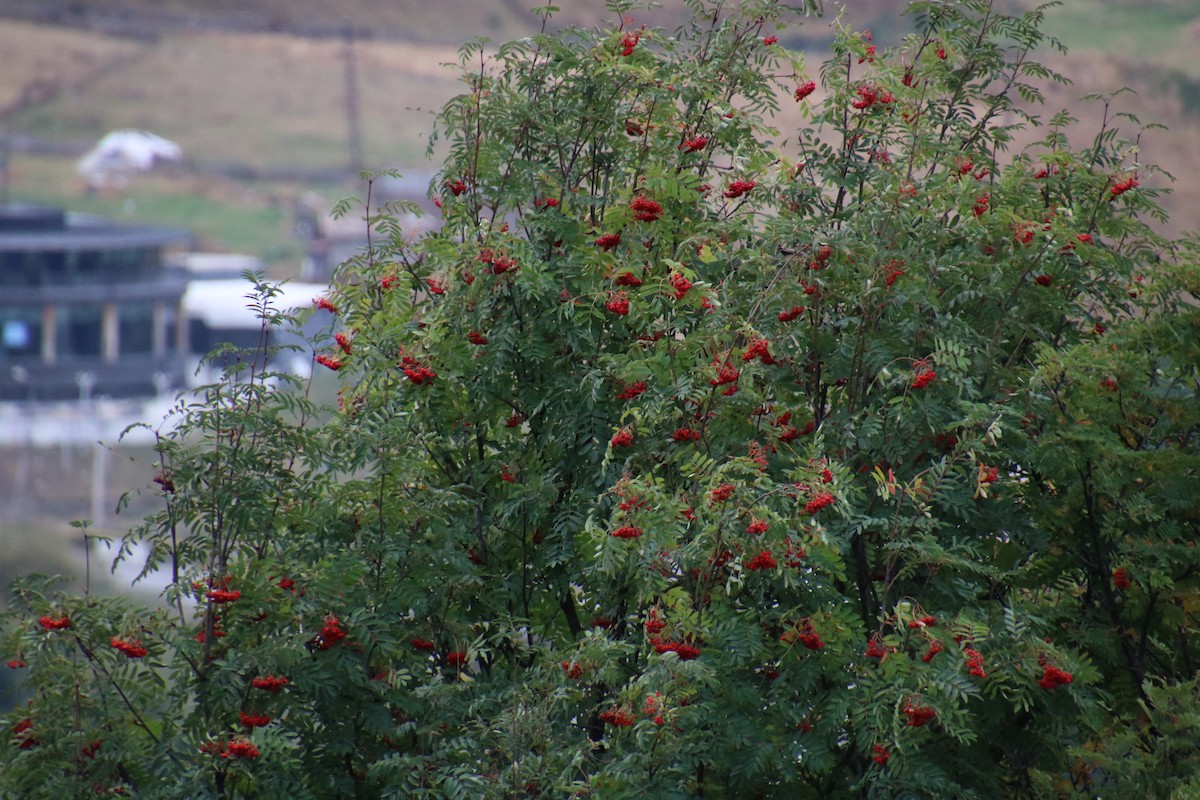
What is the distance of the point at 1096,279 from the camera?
634 cm

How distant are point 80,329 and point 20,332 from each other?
4000mm

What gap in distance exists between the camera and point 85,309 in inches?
2746

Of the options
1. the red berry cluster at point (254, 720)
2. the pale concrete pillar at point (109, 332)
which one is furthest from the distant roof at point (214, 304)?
the red berry cluster at point (254, 720)

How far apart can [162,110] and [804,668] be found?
331ft

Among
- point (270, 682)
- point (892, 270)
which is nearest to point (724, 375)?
point (892, 270)

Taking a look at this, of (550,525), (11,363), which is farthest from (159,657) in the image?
(11,363)

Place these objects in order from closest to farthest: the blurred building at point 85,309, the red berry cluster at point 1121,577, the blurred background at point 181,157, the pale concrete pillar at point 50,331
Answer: the red berry cluster at point 1121,577 < the blurred background at point 181,157 < the blurred building at point 85,309 < the pale concrete pillar at point 50,331

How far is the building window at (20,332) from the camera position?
7019 cm

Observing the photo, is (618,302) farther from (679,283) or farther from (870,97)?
(870,97)

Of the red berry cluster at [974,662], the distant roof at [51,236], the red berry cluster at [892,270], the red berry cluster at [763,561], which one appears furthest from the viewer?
the distant roof at [51,236]

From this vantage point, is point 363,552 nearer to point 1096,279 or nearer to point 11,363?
point 1096,279

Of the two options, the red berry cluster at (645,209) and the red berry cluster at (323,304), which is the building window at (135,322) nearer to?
the red berry cluster at (323,304)

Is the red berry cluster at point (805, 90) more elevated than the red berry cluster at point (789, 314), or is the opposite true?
the red berry cluster at point (805, 90)

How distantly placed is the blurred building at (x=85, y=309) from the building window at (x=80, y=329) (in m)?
0.06
